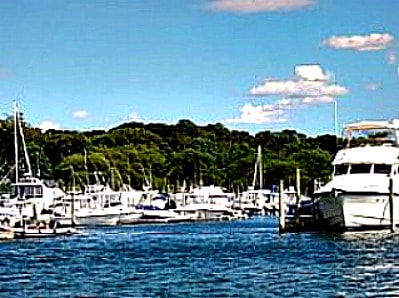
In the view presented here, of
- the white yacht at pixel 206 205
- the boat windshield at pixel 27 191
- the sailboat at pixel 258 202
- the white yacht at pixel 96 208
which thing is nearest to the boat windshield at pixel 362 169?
the white yacht at pixel 96 208

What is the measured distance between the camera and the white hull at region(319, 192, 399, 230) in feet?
260

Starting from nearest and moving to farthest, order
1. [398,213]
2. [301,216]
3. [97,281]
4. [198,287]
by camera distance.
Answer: [198,287] < [97,281] < [398,213] < [301,216]

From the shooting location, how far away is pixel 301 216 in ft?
292

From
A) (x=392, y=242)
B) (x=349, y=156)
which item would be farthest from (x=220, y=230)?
(x=392, y=242)

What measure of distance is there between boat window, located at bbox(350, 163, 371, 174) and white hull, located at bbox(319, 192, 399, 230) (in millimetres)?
3001

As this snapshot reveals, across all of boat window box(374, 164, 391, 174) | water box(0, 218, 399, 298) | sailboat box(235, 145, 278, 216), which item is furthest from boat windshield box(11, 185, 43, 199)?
boat window box(374, 164, 391, 174)

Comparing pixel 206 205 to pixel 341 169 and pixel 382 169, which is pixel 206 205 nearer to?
pixel 341 169

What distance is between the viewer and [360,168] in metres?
83.1

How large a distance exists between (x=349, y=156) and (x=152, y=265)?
921 inches

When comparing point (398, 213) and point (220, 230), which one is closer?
point (398, 213)

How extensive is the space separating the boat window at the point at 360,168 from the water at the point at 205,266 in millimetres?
5185

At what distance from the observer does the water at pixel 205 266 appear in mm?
50656

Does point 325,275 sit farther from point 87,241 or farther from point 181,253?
point 87,241

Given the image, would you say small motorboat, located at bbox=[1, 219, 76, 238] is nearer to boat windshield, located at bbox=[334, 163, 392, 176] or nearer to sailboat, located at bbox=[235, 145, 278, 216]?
boat windshield, located at bbox=[334, 163, 392, 176]
